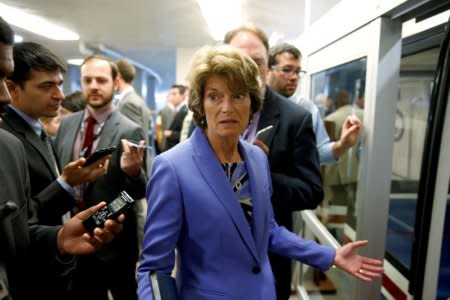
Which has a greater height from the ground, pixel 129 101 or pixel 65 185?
pixel 129 101

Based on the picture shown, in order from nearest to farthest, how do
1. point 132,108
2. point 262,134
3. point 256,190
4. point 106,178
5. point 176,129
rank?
point 256,190 → point 262,134 → point 106,178 → point 132,108 → point 176,129

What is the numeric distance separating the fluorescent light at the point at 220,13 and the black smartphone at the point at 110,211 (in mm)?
3907

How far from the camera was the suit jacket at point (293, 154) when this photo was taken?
1.45m

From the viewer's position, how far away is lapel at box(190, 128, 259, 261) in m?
1.08

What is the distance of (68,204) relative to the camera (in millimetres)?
1710

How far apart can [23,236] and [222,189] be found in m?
0.66

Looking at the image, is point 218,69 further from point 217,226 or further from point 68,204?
point 68,204

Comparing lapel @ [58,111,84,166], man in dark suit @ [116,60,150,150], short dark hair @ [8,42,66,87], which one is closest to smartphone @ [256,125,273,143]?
short dark hair @ [8,42,66,87]

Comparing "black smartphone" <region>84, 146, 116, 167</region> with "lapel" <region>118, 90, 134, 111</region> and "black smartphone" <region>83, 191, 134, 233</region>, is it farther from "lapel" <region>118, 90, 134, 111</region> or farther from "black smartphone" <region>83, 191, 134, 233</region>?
"lapel" <region>118, 90, 134, 111</region>

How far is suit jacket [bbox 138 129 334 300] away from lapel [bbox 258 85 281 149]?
17.5 inches

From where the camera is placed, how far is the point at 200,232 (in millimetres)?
1062

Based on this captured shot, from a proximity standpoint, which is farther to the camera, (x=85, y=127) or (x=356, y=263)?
(x=85, y=127)

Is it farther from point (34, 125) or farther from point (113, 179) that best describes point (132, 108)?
point (34, 125)

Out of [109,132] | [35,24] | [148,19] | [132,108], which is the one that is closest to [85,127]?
[109,132]
